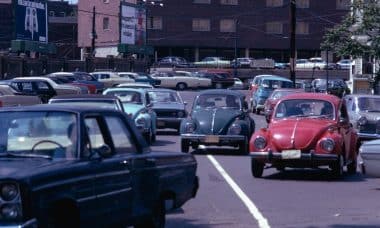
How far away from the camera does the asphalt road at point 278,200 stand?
12.5 meters

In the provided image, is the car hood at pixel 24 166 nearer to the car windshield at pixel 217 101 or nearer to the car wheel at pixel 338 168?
the car wheel at pixel 338 168

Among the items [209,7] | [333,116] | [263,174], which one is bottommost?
[263,174]

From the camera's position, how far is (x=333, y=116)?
18406 mm

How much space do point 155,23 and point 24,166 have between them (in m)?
85.4

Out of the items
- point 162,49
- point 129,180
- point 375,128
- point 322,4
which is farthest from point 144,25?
point 129,180

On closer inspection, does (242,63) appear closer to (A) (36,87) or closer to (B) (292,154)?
(A) (36,87)

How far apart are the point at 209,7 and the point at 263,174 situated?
7485cm

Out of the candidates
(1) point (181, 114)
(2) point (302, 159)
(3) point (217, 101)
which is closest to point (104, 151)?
(2) point (302, 159)

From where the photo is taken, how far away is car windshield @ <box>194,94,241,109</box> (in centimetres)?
2417

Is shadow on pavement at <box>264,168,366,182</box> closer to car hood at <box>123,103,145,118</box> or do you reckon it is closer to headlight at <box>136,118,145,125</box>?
headlight at <box>136,118,145,125</box>

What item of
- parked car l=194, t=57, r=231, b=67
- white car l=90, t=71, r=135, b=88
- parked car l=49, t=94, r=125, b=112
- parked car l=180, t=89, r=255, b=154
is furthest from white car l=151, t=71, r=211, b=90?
parked car l=49, t=94, r=125, b=112

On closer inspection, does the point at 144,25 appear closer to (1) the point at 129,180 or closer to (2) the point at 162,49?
(2) the point at 162,49

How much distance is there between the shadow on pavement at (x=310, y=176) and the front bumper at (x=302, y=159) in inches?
24.5

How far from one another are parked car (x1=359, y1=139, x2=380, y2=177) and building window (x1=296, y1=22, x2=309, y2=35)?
80527 millimetres
